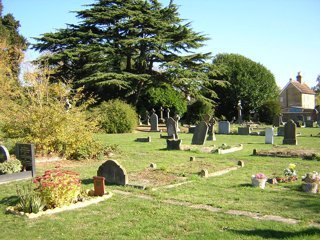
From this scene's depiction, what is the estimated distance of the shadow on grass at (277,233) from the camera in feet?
19.4

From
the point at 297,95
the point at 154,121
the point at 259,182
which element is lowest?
the point at 259,182

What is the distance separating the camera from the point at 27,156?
1224cm

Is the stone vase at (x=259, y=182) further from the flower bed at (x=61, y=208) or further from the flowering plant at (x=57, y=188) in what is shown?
the flowering plant at (x=57, y=188)

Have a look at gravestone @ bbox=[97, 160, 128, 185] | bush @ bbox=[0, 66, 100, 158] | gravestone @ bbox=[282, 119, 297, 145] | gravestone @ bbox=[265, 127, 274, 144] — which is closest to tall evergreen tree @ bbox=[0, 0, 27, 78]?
bush @ bbox=[0, 66, 100, 158]

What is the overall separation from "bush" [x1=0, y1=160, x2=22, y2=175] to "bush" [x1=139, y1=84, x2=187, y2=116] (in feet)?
98.4

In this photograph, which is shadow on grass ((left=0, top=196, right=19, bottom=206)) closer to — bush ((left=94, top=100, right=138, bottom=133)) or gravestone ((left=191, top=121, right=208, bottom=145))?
gravestone ((left=191, top=121, right=208, bottom=145))

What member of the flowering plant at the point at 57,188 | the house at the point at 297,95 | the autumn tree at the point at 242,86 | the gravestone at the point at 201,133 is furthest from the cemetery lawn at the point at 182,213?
the house at the point at 297,95

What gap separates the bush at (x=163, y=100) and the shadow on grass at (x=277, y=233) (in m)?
35.6

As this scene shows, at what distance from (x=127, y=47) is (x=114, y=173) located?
1138 inches

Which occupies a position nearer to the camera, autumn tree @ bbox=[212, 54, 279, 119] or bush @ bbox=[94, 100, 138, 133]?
bush @ bbox=[94, 100, 138, 133]

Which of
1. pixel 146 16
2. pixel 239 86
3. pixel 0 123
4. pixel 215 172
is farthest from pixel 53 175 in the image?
pixel 239 86

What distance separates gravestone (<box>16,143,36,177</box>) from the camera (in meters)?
12.0

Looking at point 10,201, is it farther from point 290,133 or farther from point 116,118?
point 116,118

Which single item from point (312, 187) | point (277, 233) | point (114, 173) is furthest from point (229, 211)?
point (114, 173)
